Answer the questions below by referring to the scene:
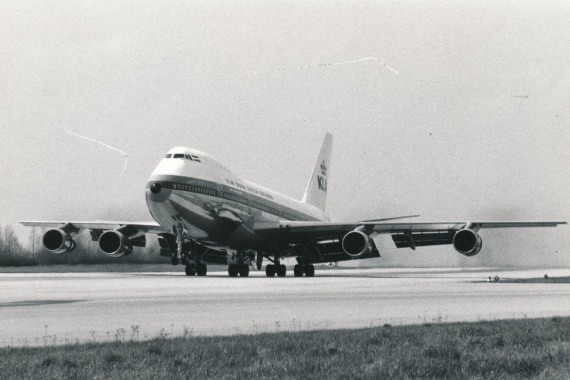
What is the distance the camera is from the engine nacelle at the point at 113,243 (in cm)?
4147

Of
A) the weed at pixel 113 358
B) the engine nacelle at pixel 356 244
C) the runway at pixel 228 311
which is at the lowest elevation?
the weed at pixel 113 358

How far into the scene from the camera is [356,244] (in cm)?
3934

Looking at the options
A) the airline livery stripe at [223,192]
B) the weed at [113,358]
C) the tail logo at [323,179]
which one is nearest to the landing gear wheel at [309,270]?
the airline livery stripe at [223,192]

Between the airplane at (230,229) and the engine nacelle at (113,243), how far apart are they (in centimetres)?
4

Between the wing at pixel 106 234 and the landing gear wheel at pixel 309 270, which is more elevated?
the wing at pixel 106 234

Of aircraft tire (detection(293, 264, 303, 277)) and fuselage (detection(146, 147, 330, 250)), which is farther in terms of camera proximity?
aircraft tire (detection(293, 264, 303, 277))

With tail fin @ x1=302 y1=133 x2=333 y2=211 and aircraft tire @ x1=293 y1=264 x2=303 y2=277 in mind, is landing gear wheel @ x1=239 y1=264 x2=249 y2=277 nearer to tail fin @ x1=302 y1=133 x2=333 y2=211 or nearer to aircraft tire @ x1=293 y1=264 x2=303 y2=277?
aircraft tire @ x1=293 y1=264 x2=303 y2=277

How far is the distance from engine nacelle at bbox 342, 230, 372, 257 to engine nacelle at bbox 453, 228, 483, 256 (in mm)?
4325

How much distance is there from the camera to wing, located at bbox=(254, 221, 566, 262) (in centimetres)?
3848

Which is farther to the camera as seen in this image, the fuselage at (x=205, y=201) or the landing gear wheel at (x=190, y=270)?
the landing gear wheel at (x=190, y=270)

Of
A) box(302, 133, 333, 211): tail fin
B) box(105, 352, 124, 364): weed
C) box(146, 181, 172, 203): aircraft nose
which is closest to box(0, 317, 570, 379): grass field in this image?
box(105, 352, 124, 364): weed

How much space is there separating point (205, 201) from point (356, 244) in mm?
7832

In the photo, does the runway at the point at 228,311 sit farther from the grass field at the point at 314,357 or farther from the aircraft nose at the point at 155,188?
the aircraft nose at the point at 155,188

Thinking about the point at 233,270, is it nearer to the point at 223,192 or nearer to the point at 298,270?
the point at 298,270
